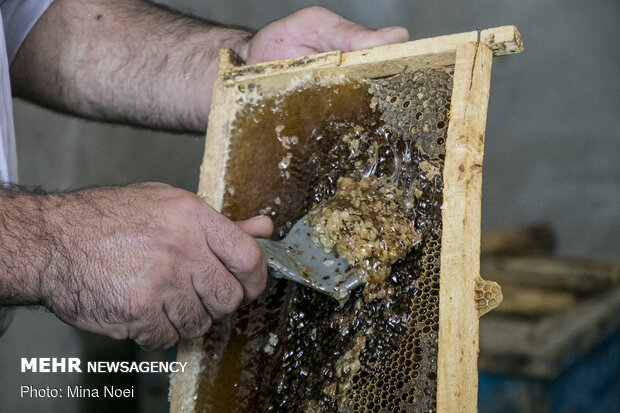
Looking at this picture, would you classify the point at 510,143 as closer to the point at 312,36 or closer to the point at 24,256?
the point at 312,36

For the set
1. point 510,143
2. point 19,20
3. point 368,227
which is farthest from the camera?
point 510,143

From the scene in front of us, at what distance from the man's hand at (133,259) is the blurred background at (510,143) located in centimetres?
212

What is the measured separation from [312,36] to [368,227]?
747 millimetres

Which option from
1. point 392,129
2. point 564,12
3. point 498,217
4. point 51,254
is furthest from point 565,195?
point 51,254

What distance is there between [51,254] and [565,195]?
10.6 feet

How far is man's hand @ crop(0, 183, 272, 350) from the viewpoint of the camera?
1113 millimetres

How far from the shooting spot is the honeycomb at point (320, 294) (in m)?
1.17

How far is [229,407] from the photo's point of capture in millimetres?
1336

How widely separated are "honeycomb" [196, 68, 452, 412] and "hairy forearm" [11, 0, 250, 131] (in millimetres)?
534

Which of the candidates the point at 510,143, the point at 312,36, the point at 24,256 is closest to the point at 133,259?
the point at 24,256

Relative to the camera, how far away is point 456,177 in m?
1.14

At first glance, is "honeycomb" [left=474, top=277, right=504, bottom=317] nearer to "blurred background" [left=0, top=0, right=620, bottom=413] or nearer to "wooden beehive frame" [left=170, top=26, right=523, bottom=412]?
"wooden beehive frame" [left=170, top=26, right=523, bottom=412]

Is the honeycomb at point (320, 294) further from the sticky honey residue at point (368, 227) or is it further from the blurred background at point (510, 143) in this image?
the blurred background at point (510, 143)

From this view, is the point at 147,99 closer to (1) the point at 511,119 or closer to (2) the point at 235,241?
(2) the point at 235,241
